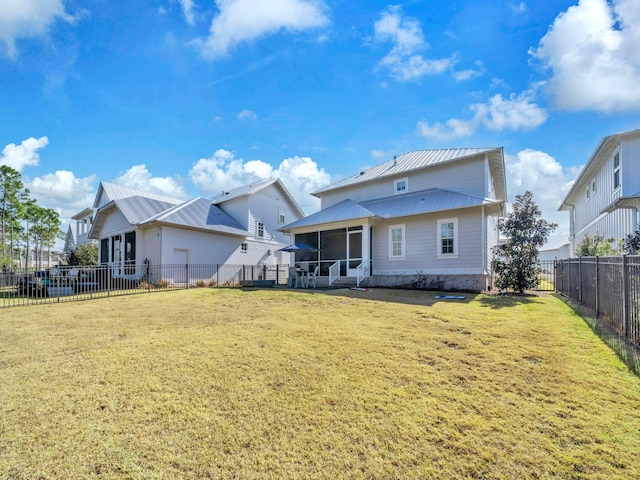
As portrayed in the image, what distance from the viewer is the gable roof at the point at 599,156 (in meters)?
13.4

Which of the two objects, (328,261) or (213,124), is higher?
(213,124)

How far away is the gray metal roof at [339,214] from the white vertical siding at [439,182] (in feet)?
3.64

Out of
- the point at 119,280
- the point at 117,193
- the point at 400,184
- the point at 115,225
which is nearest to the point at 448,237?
the point at 400,184

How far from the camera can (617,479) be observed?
227cm

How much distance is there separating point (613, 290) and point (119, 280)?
22.0 meters

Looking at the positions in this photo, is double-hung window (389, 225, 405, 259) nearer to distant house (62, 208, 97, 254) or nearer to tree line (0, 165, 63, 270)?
tree line (0, 165, 63, 270)

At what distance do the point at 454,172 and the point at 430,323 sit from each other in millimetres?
11521

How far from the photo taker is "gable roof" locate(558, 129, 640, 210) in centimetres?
1338

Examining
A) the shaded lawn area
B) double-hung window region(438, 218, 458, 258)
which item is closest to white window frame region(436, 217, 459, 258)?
double-hung window region(438, 218, 458, 258)

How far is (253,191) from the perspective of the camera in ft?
78.0

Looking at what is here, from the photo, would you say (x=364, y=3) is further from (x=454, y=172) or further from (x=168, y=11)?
(x=454, y=172)

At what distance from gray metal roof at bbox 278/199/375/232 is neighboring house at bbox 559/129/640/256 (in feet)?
36.4

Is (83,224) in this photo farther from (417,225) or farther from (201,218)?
(417,225)

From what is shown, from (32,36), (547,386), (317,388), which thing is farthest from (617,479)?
(32,36)
